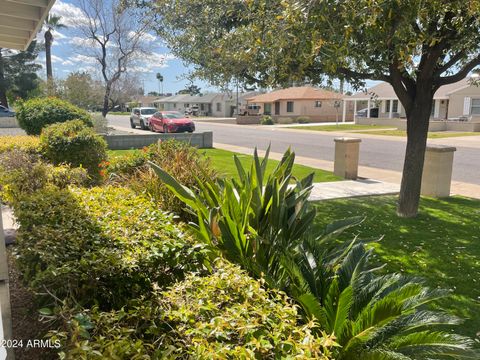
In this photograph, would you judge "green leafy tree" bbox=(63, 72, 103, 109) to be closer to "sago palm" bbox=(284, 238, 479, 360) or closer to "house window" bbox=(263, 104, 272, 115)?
"house window" bbox=(263, 104, 272, 115)

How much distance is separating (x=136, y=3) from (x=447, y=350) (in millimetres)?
8725

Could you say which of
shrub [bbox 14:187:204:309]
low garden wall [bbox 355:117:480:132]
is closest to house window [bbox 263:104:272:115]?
low garden wall [bbox 355:117:480:132]

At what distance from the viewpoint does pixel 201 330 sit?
2.19m

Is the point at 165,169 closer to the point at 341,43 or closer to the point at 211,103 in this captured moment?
the point at 341,43

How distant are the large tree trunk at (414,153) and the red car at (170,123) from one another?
67.1 feet

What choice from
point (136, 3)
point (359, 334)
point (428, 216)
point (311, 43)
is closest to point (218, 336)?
point (359, 334)

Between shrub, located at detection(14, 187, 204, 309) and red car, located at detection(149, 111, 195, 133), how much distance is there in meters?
23.1

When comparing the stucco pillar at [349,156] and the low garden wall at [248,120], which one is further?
the low garden wall at [248,120]

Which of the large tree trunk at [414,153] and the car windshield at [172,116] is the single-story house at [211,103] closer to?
the car windshield at [172,116]

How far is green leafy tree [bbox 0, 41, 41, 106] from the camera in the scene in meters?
47.5

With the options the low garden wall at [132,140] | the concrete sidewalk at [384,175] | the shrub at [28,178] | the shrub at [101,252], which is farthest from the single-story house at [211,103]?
the shrub at [101,252]

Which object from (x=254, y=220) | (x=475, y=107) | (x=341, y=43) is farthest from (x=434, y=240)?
(x=475, y=107)

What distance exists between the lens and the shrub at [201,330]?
198cm

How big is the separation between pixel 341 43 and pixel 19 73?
52131 millimetres
